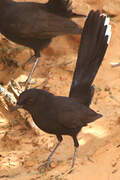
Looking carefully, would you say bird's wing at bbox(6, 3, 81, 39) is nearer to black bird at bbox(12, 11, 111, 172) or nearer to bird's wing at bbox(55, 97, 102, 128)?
black bird at bbox(12, 11, 111, 172)

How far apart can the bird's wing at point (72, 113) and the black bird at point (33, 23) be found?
216 cm

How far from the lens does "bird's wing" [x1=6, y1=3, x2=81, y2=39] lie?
6941mm

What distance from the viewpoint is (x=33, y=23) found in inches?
277

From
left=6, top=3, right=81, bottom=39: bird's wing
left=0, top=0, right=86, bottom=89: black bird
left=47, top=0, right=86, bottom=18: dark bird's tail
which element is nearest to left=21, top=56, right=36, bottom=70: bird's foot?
left=0, top=0, right=86, bottom=89: black bird

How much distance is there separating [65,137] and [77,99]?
3.29 ft

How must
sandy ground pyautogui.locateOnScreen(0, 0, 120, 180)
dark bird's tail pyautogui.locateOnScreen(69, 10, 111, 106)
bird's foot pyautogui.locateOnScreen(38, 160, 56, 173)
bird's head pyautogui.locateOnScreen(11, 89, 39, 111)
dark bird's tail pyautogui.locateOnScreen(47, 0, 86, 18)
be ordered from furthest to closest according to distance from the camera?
dark bird's tail pyautogui.locateOnScreen(47, 0, 86, 18) → dark bird's tail pyautogui.locateOnScreen(69, 10, 111, 106) → bird's foot pyautogui.locateOnScreen(38, 160, 56, 173) → sandy ground pyautogui.locateOnScreen(0, 0, 120, 180) → bird's head pyautogui.locateOnScreen(11, 89, 39, 111)

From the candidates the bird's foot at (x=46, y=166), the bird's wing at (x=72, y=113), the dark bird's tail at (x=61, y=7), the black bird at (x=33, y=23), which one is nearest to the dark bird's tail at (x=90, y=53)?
the bird's wing at (x=72, y=113)

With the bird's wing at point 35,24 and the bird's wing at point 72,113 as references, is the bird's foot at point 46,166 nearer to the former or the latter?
the bird's wing at point 72,113

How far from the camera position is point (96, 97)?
709cm

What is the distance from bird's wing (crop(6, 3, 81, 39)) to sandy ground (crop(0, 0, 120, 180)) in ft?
3.06

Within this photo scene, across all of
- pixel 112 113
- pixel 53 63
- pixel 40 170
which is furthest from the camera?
pixel 53 63

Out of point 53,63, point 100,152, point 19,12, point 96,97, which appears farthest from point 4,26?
point 100,152

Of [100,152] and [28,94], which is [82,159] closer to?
[100,152]

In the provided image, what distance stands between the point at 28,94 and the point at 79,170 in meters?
1.16
